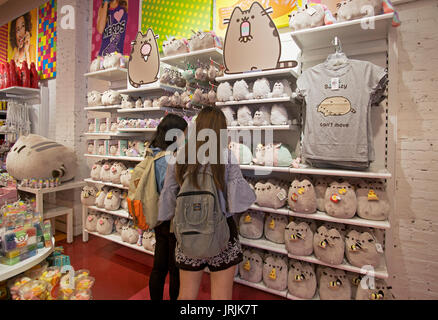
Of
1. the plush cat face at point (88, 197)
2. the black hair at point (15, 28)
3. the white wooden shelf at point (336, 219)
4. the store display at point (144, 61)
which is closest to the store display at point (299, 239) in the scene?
the white wooden shelf at point (336, 219)

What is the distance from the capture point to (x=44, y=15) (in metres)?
4.96

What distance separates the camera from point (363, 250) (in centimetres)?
198

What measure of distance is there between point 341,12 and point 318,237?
1.82 meters

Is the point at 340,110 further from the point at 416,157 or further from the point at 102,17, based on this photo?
the point at 102,17

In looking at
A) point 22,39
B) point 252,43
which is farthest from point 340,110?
point 22,39

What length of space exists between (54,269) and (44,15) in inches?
214

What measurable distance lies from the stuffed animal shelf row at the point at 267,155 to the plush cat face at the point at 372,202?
1.96ft

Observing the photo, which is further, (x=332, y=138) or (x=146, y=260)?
(x=146, y=260)

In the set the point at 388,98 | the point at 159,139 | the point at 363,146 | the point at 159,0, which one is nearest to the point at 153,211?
the point at 159,139

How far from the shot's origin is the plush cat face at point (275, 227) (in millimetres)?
2367

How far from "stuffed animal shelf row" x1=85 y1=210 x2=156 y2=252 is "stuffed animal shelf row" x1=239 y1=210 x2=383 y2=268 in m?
1.16

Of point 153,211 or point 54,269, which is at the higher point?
point 153,211

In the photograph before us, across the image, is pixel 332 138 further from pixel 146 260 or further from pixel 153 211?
pixel 146 260
